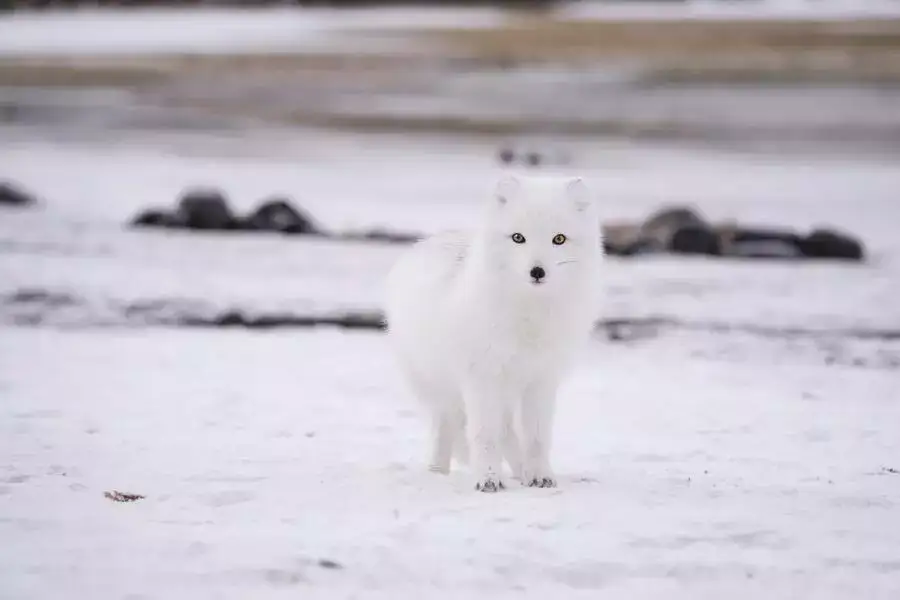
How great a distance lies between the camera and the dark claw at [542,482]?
6066 mm

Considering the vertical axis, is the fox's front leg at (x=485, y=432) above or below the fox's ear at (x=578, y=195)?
below

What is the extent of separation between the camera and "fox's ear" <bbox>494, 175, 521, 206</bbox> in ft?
18.3

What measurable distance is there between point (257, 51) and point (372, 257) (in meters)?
25.4

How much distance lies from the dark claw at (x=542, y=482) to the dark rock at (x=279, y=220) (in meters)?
11.6

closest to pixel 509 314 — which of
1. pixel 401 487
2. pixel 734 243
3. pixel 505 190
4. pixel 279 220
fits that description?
pixel 505 190

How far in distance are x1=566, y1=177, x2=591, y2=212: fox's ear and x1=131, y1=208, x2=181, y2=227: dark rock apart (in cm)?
1281

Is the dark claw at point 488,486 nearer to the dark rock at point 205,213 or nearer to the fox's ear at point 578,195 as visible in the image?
the fox's ear at point 578,195

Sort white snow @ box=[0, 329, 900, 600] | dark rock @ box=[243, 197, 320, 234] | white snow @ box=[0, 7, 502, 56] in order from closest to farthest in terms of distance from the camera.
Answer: white snow @ box=[0, 329, 900, 600] → dark rock @ box=[243, 197, 320, 234] → white snow @ box=[0, 7, 502, 56]

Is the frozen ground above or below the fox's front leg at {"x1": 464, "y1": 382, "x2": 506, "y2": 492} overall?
below

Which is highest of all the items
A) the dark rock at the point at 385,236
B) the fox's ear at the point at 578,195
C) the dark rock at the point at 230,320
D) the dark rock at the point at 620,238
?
the fox's ear at the point at 578,195

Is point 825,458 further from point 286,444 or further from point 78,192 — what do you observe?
point 78,192

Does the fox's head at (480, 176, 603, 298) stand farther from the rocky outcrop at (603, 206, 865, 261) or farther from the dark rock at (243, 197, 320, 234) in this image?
the dark rock at (243, 197, 320, 234)

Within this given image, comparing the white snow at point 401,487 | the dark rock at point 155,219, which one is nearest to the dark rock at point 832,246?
the white snow at point 401,487

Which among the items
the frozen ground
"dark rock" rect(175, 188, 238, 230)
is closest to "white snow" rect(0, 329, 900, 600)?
the frozen ground
